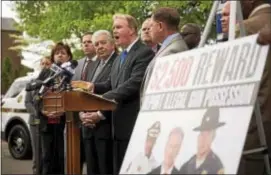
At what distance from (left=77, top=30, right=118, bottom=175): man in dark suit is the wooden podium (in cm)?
18

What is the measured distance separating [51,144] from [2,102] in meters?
6.04

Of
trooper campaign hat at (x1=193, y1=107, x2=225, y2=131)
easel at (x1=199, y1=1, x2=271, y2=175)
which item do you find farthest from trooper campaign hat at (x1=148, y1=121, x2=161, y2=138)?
easel at (x1=199, y1=1, x2=271, y2=175)

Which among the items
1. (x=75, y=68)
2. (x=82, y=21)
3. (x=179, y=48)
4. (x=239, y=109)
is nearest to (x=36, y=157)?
(x=75, y=68)

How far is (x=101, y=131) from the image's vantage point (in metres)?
5.58

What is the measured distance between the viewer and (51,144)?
25.1ft

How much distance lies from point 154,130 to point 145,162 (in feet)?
0.61

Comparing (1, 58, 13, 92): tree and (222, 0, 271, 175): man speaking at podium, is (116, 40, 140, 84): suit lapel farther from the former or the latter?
(1, 58, 13, 92): tree

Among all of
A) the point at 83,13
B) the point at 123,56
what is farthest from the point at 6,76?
the point at 123,56

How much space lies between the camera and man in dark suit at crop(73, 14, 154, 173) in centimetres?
521

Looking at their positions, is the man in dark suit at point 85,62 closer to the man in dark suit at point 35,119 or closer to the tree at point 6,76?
the man in dark suit at point 35,119

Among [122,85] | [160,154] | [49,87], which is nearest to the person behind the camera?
[160,154]

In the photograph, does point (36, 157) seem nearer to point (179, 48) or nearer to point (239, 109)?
point (179, 48)

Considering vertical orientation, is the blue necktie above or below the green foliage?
above

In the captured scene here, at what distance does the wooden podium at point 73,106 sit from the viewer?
498cm
